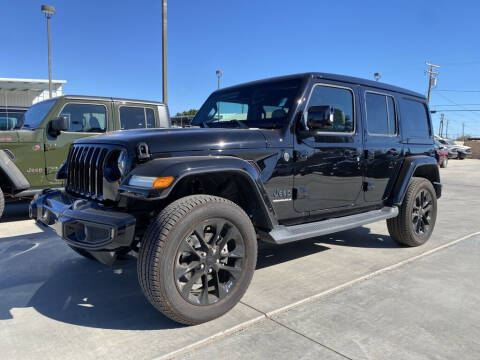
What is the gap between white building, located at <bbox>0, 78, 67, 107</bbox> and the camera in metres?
25.3

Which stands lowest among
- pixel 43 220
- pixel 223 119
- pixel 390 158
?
pixel 43 220

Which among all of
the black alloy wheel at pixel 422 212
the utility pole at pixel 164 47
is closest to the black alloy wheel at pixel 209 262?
the black alloy wheel at pixel 422 212

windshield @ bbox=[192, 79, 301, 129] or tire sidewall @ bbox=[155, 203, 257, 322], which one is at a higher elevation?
windshield @ bbox=[192, 79, 301, 129]

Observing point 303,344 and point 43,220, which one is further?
point 43,220

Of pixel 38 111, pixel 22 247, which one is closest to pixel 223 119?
pixel 22 247

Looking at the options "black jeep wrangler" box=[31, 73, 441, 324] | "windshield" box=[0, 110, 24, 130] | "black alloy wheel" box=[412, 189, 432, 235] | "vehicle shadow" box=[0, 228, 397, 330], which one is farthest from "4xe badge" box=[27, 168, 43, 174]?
"black alloy wheel" box=[412, 189, 432, 235]

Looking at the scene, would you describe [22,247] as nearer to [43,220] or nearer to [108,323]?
[43,220]

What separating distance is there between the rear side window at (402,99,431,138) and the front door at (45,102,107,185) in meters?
4.61

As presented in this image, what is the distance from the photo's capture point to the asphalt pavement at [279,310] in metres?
2.36

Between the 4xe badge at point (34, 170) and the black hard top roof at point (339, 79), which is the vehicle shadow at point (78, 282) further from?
the black hard top roof at point (339, 79)

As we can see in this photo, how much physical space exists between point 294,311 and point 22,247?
3.38m

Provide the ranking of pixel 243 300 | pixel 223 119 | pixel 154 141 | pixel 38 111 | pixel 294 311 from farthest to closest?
1. pixel 38 111
2. pixel 223 119
3. pixel 243 300
4. pixel 294 311
5. pixel 154 141

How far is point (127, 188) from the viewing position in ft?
8.11

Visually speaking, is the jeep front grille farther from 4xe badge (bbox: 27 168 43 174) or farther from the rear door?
4xe badge (bbox: 27 168 43 174)
